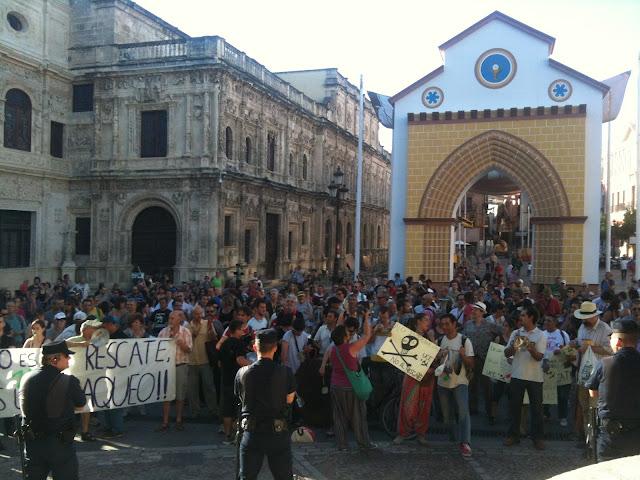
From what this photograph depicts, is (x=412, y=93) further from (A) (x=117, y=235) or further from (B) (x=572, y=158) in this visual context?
(A) (x=117, y=235)

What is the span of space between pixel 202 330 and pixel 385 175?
47732mm

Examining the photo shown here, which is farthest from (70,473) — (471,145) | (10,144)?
(10,144)

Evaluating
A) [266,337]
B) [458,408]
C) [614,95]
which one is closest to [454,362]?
[458,408]

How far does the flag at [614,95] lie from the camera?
19.2m

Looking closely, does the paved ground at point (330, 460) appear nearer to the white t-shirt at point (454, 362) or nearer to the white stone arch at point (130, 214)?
the white t-shirt at point (454, 362)

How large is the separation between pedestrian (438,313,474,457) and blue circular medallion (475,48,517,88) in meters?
13.4

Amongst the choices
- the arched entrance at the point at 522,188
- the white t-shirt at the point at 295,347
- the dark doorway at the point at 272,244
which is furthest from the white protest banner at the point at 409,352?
the dark doorway at the point at 272,244

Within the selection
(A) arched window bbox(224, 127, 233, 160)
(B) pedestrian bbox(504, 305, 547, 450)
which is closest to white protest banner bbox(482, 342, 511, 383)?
(B) pedestrian bbox(504, 305, 547, 450)

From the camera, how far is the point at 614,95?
64.0ft

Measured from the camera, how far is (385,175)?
182 feet

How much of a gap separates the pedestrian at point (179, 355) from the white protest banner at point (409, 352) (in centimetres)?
271

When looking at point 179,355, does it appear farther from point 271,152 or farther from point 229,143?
point 271,152

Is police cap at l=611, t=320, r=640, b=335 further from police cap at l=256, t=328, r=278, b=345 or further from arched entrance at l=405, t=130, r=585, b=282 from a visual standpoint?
arched entrance at l=405, t=130, r=585, b=282

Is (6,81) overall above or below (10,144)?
above
